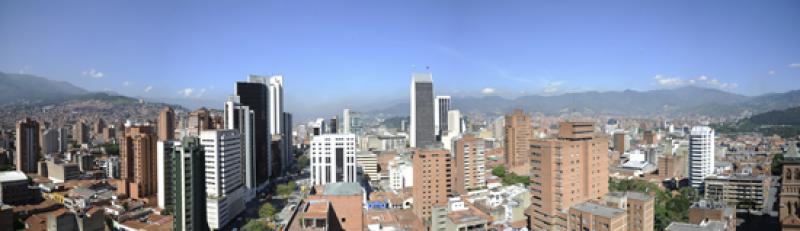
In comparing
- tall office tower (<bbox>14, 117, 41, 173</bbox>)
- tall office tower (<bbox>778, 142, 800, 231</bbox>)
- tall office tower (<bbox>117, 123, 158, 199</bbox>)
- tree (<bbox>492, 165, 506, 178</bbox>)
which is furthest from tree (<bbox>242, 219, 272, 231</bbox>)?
tall office tower (<bbox>14, 117, 41, 173</bbox>)

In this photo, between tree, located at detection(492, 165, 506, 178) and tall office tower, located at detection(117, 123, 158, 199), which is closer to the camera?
tall office tower, located at detection(117, 123, 158, 199)

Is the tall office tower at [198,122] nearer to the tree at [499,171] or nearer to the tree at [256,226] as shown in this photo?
the tree at [256,226]

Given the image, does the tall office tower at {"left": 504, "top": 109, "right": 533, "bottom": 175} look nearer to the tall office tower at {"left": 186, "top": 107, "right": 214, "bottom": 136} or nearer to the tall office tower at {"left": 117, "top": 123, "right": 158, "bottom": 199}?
the tall office tower at {"left": 186, "top": 107, "right": 214, "bottom": 136}

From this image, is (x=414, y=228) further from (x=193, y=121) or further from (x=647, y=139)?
(x=647, y=139)

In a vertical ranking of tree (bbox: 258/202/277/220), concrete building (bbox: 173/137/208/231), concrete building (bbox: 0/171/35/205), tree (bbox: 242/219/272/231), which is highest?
concrete building (bbox: 173/137/208/231)

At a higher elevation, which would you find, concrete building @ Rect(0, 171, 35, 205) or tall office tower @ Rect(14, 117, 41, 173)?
tall office tower @ Rect(14, 117, 41, 173)

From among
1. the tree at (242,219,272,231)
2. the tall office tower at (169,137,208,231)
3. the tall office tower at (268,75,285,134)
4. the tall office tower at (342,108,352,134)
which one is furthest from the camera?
the tall office tower at (342,108,352,134)

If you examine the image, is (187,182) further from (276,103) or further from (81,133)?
(81,133)

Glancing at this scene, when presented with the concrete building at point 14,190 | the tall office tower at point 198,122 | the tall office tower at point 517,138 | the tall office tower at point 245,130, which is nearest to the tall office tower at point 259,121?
the tall office tower at point 245,130
